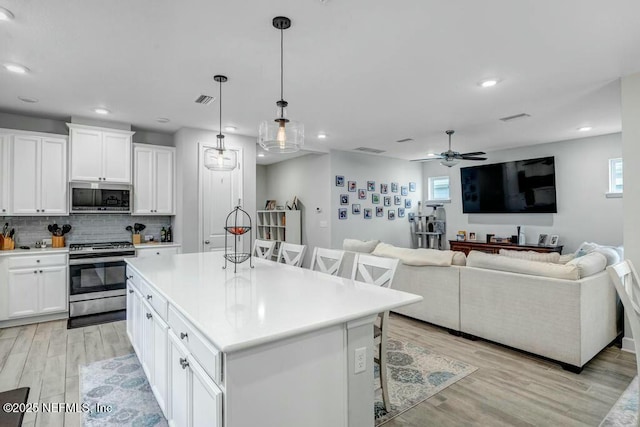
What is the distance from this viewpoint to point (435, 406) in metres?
2.32

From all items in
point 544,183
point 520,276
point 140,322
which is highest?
point 544,183

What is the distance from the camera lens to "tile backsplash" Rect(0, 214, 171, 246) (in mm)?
4488

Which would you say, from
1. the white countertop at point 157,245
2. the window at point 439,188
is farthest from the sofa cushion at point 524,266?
the window at point 439,188

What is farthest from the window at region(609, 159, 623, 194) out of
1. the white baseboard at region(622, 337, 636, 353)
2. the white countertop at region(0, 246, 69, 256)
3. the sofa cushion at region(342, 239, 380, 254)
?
the white countertop at region(0, 246, 69, 256)

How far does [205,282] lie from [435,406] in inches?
71.1

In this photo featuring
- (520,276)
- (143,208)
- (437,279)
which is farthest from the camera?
(143,208)

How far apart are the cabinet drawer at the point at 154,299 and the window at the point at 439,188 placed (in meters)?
7.34

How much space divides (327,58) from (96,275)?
404 cm

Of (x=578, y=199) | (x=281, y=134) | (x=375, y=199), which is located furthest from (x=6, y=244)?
(x=578, y=199)

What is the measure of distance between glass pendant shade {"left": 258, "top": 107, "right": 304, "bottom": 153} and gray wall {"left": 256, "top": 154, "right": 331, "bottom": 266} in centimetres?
434

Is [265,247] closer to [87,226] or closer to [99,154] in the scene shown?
[99,154]

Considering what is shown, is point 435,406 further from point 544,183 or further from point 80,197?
point 544,183

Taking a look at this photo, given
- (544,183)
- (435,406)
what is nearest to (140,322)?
(435,406)

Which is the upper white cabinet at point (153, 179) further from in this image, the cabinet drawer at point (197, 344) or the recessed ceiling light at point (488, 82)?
the recessed ceiling light at point (488, 82)
